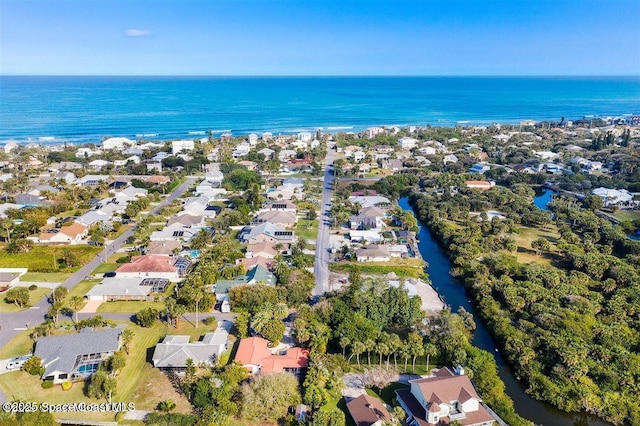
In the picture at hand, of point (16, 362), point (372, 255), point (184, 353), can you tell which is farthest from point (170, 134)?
point (184, 353)

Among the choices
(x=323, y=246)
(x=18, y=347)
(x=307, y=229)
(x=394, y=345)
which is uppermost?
(x=394, y=345)

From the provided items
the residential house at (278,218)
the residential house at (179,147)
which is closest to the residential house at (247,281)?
the residential house at (278,218)

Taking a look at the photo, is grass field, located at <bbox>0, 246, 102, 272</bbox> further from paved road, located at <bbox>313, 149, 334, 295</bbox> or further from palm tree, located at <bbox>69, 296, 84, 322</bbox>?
paved road, located at <bbox>313, 149, 334, 295</bbox>

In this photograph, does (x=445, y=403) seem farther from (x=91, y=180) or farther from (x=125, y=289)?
(x=91, y=180)

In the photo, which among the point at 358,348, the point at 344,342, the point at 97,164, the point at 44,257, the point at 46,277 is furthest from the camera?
the point at 97,164

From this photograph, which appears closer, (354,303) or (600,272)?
(354,303)

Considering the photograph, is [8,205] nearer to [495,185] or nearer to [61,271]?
[61,271]

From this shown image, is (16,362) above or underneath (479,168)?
underneath

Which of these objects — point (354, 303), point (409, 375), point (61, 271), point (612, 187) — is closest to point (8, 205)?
point (61, 271)
